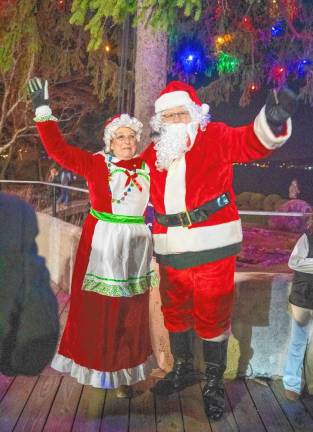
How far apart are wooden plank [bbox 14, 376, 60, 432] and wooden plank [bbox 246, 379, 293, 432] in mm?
1417

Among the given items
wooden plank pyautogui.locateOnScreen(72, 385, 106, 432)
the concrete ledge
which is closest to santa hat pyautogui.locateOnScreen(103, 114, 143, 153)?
wooden plank pyautogui.locateOnScreen(72, 385, 106, 432)

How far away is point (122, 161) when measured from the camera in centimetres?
334

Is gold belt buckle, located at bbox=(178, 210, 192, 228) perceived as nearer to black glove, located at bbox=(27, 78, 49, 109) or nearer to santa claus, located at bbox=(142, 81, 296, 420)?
santa claus, located at bbox=(142, 81, 296, 420)

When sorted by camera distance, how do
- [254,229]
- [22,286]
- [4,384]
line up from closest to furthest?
[22,286], [4,384], [254,229]

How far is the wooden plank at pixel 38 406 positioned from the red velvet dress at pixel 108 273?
0.29 meters

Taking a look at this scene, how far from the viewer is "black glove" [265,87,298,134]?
9.13 ft

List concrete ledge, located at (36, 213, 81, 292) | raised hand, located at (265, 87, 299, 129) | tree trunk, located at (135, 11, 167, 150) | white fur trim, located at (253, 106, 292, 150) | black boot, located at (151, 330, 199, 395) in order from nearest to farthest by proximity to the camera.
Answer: raised hand, located at (265, 87, 299, 129)
white fur trim, located at (253, 106, 292, 150)
black boot, located at (151, 330, 199, 395)
tree trunk, located at (135, 11, 167, 150)
concrete ledge, located at (36, 213, 81, 292)

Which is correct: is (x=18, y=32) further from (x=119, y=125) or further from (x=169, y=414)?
(x=169, y=414)

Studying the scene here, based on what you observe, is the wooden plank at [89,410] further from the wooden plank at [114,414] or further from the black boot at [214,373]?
the black boot at [214,373]

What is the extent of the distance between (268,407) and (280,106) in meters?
2.01

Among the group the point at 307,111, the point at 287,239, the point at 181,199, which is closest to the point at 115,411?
the point at 181,199

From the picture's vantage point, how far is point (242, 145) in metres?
3.13

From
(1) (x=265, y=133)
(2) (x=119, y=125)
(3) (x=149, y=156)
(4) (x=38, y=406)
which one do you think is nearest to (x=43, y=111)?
(2) (x=119, y=125)

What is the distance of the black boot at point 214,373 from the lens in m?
3.30
